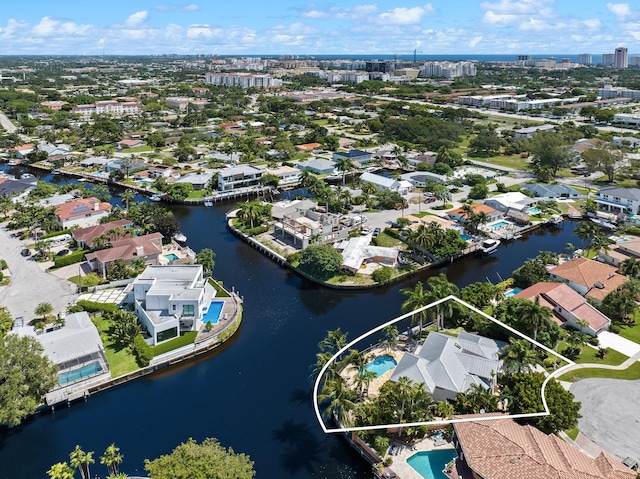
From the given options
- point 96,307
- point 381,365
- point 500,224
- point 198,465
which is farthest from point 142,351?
point 500,224

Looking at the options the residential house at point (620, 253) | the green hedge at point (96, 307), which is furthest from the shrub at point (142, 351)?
the residential house at point (620, 253)

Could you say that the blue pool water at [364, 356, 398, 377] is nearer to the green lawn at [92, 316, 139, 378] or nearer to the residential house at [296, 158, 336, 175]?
the green lawn at [92, 316, 139, 378]

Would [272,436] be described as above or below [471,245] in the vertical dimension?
below

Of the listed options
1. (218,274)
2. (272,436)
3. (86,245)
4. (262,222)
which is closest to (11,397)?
(272,436)

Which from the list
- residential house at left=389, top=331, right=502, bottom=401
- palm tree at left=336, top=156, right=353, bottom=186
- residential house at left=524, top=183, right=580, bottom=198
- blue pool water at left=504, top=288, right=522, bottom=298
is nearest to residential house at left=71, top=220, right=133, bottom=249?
residential house at left=389, top=331, right=502, bottom=401

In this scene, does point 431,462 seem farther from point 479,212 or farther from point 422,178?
point 422,178

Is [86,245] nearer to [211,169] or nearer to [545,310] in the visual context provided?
[211,169]

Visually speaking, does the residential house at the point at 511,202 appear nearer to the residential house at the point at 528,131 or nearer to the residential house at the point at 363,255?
the residential house at the point at 363,255
